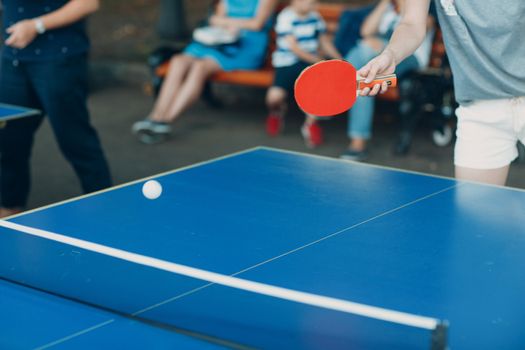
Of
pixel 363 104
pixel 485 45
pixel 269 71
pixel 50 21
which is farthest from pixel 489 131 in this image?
pixel 269 71

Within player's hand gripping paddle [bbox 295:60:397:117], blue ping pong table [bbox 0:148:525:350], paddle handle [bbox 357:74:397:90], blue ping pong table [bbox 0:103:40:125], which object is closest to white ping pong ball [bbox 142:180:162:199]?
blue ping pong table [bbox 0:148:525:350]

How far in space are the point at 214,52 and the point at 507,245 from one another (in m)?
5.44

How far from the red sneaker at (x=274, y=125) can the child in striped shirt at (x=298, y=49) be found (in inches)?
7.0

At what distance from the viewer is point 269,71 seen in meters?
8.35

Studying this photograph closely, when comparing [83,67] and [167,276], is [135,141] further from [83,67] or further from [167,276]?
[167,276]

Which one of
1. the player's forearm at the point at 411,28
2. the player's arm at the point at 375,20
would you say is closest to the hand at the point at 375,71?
the player's forearm at the point at 411,28

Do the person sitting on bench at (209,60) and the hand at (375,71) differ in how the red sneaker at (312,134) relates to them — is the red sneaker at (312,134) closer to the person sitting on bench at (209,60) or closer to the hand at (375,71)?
the person sitting on bench at (209,60)

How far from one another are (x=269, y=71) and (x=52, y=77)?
11.5ft

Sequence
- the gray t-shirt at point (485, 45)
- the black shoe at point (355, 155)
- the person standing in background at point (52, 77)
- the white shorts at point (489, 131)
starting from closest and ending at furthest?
the gray t-shirt at point (485, 45) → the white shorts at point (489, 131) → the person standing in background at point (52, 77) → the black shoe at point (355, 155)

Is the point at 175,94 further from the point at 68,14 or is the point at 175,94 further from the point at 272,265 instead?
the point at 272,265

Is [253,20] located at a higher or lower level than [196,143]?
higher

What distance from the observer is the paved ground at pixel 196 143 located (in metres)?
6.85

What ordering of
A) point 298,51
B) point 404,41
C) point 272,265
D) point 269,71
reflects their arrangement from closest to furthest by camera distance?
point 272,265, point 404,41, point 298,51, point 269,71

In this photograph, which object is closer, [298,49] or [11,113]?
[11,113]
